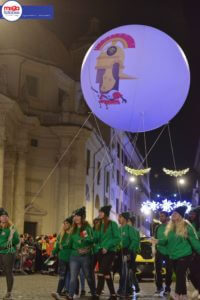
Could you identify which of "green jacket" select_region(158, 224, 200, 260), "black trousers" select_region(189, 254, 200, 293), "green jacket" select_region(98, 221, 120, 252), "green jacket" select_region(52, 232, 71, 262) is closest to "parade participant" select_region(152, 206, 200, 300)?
"green jacket" select_region(158, 224, 200, 260)

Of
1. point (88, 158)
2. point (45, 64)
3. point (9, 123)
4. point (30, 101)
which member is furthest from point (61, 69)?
point (9, 123)

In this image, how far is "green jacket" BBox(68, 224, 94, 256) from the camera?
10.8 meters

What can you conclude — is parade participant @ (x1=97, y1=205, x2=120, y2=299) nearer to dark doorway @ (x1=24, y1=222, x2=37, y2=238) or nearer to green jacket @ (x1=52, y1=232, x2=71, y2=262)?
green jacket @ (x1=52, y1=232, x2=71, y2=262)

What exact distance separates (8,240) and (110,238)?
2118mm

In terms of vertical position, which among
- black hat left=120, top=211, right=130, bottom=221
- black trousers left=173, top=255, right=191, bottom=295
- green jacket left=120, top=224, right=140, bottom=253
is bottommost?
black trousers left=173, top=255, right=191, bottom=295

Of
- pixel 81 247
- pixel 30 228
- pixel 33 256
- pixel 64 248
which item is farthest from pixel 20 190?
pixel 81 247

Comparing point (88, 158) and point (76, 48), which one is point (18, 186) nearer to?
point (88, 158)

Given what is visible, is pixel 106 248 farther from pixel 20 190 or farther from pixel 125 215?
pixel 20 190

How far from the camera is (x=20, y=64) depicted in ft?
127

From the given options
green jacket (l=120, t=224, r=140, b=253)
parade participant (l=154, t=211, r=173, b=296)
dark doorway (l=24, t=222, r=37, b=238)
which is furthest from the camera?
dark doorway (l=24, t=222, r=37, b=238)

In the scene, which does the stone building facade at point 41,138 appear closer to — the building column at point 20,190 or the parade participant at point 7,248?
the building column at point 20,190

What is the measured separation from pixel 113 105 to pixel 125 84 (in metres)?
0.56

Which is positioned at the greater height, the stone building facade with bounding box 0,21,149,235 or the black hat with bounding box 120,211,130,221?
the stone building facade with bounding box 0,21,149,235

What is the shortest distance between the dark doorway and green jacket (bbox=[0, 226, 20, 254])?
26450 millimetres
